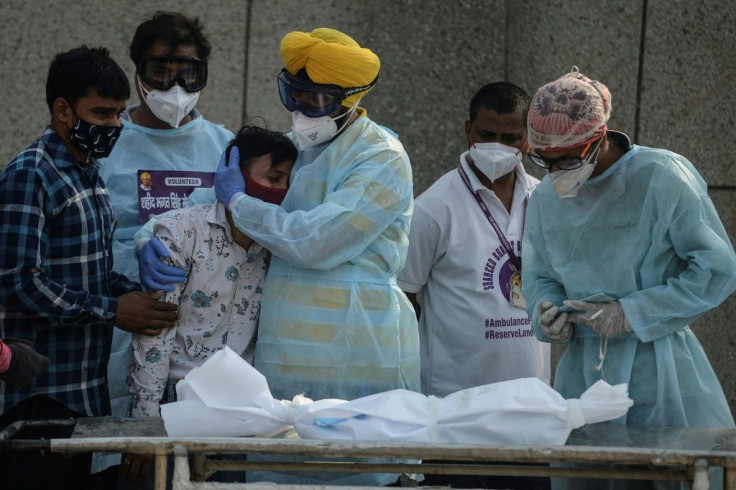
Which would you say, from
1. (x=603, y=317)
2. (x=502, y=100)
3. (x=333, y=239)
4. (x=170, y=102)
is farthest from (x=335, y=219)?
(x=502, y=100)

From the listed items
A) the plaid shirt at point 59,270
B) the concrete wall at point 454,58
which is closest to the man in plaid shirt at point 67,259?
the plaid shirt at point 59,270

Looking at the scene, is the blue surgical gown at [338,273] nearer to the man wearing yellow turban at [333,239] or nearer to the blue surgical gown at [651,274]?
the man wearing yellow turban at [333,239]

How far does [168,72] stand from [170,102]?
0.12 meters

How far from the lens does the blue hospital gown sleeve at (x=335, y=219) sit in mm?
3309

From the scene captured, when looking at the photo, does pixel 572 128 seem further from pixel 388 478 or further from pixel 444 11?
pixel 444 11

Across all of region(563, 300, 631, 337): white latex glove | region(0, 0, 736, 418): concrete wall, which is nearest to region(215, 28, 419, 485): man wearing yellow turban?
region(563, 300, 631, 337): white latex glove

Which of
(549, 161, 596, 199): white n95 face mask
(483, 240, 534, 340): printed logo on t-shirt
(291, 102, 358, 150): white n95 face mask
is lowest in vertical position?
(483, 240, 534, 340): printed logo on t-shirt

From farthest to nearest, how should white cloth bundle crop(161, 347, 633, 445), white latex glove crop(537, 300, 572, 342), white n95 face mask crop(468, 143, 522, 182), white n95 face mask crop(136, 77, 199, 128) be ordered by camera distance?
white n95 face mask crop(468, 143, 522, 182) < white n95 face mask crop(136, 77, 199, 128) < white latex glove crop(537, 300, 572, 342) < white cloth bundle crop(161, 347, 633, 445)

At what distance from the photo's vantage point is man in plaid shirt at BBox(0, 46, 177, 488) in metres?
3.27

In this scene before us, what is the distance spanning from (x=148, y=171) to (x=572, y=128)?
146cm

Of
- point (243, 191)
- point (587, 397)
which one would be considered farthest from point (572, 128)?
point (243, 191)

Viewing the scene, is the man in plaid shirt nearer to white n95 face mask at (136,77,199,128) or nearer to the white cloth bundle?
white n95 face mask at (136,77,199,128)

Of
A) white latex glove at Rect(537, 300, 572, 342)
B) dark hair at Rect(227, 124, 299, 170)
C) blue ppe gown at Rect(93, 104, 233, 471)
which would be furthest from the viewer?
blue ppe gown at Rect(93, 104, 233, 471)

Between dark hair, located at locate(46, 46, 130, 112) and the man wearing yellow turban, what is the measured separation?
15.9 inches
